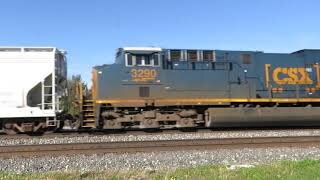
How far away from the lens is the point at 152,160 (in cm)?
989

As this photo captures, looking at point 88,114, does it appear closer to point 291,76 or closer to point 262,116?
point 262,116

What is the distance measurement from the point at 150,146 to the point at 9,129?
6.51 meters

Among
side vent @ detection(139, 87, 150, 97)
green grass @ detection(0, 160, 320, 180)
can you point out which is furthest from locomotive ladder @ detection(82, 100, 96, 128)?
green grass @ detection(0, 160, 320, 180)

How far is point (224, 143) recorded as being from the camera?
40.4 feet

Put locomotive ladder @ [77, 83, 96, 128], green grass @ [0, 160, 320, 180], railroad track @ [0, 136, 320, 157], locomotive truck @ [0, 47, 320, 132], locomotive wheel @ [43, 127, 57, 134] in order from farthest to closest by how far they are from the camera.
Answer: locomotive truck @ [0, 47, 320, 132], locomotive ladder @ [77, 83, 96, 128], locomotive wheel @ [43, 127, 57, 134], railroad track @ [0, 136, 320, 157], green grass @ [0, 160, 320, 180]

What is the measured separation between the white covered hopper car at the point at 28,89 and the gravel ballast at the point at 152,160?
577cm

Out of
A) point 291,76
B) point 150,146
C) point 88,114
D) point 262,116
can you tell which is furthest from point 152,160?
point 291,76

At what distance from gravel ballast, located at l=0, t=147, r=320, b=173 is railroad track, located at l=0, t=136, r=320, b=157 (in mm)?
432

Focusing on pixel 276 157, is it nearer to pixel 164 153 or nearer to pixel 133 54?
pixel 164 153

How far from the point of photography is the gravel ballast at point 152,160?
9008 mm

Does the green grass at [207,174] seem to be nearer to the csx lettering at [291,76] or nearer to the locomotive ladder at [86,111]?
the locomotive ladder at [86,111]

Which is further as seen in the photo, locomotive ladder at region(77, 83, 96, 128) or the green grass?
locomotive ladder at region(77, 83, 96, 128)

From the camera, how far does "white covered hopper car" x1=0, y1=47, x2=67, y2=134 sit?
15797mm

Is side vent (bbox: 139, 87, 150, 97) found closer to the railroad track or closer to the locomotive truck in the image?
the locomotive truck
